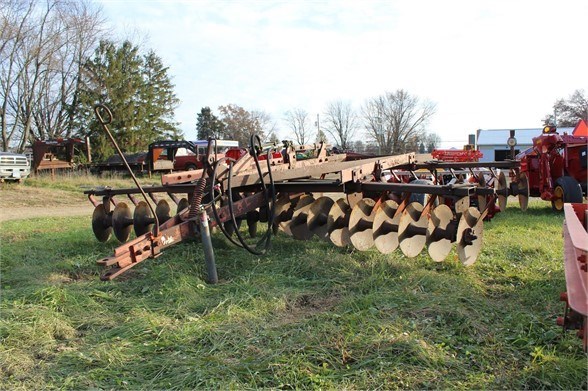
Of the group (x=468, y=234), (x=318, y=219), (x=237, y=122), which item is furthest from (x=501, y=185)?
(x=237, y=122)

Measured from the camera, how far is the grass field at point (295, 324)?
109 inches

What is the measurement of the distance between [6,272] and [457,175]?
7465 millimetres

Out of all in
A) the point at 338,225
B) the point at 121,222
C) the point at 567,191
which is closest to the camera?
the point at 338,225

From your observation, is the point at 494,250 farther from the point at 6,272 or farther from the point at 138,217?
the point at 6,272

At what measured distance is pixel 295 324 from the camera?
3455mm

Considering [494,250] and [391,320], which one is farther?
[494,250]

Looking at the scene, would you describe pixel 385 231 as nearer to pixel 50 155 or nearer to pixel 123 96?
pixel 50 155

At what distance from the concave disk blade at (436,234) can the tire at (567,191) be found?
505 cm

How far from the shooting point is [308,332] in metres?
3.26

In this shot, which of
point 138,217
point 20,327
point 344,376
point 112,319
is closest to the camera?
point 344,376

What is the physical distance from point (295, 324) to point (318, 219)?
239 centimetres

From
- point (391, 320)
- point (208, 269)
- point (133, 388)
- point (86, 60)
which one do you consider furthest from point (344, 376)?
point (86, 60)

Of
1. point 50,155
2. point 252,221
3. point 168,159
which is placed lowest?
point 252,221

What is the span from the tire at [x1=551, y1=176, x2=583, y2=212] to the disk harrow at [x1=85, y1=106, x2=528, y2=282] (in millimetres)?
3890
